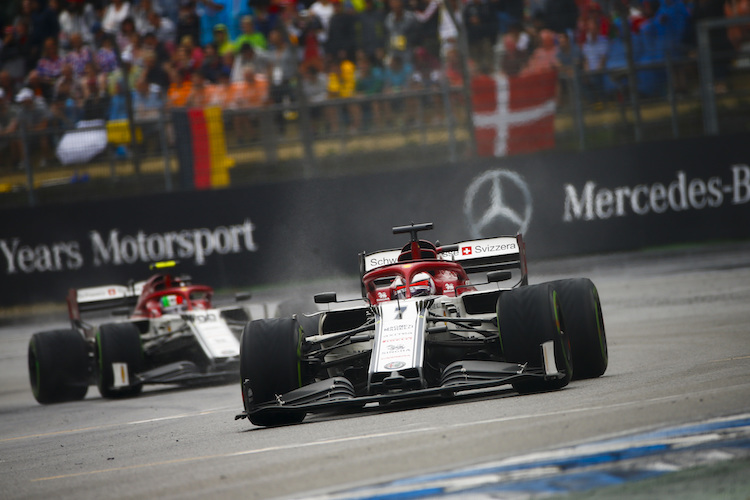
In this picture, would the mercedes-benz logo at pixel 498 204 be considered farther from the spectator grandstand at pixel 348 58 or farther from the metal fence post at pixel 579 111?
the spectator grandstand at pixel 348 58

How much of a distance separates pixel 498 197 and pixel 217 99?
4.88 metres

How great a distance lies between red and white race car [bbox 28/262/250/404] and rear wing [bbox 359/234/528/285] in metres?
3.02

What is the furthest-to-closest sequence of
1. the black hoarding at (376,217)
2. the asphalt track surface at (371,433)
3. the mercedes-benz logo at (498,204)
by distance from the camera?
the mercedes-benz logo at (498,204)
the black hoarding at (376,217)
the asphalt track surface at (371,433)

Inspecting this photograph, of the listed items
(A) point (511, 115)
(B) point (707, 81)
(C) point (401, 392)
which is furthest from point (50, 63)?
(C) point (401, 392)

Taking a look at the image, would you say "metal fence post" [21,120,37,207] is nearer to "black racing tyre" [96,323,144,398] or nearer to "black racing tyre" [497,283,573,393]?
"black racing tyre" [96,323,144,398]

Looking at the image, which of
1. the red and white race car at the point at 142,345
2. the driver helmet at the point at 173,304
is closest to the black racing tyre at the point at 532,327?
the red and white race car at the point at 142,345

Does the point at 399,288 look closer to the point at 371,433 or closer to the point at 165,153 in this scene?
the point at 371,433

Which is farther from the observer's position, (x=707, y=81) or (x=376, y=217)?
(x=376, y=217)

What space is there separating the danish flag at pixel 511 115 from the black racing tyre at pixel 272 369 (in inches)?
364

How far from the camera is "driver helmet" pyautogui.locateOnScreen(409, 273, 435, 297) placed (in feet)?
28.2

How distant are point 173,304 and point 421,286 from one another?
5.53 meters

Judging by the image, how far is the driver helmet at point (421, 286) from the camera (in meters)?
8.59

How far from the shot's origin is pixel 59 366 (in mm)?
12781

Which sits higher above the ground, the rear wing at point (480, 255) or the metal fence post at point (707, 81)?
the metal fence post at point (707, 81)
